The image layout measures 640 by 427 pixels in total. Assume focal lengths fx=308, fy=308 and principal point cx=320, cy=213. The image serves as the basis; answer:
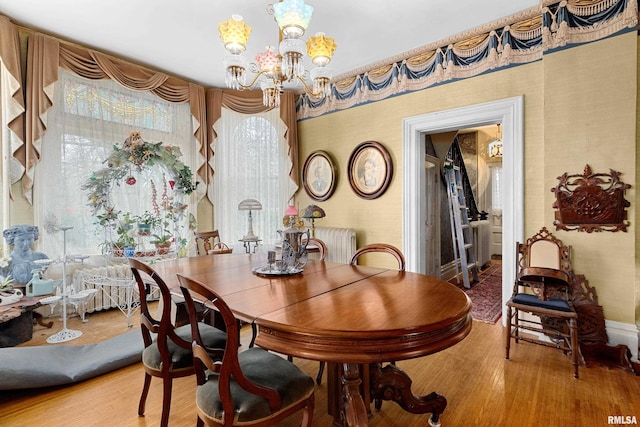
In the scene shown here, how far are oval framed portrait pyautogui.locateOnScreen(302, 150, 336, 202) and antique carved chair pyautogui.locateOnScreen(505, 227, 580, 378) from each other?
2479 millimetres

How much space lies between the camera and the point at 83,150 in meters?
3.45

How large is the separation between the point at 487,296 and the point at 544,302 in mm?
1879

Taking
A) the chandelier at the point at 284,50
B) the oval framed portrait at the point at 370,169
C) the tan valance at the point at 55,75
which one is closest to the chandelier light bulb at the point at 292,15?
the chandelier at the point at 284,50

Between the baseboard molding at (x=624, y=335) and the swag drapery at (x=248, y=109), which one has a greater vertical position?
the swag drapery at (x=248, y=109)

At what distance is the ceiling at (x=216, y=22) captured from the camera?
107 inches

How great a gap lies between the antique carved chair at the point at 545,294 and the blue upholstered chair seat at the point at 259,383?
1966 mm

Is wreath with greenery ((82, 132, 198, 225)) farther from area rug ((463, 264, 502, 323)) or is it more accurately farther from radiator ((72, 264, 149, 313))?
area rug ((463, 264, 502, 323))

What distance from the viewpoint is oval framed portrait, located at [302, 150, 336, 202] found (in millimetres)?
4477

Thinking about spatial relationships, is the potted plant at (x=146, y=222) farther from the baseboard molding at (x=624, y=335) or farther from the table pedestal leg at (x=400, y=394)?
the baseboard molding at (x=624, y=335)

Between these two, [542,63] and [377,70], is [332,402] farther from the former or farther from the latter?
[377,70]

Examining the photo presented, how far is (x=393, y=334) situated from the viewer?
3.46 ft

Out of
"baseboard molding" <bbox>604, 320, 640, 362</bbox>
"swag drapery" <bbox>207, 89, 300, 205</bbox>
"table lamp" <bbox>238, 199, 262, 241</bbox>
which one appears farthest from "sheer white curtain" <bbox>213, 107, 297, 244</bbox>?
"baseboard molding" <bbox>604, 320, 640, 362</bbox>

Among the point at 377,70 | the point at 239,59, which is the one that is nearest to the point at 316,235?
the point at 377,70

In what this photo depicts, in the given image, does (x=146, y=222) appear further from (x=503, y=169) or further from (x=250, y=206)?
(x=503, y=169)
